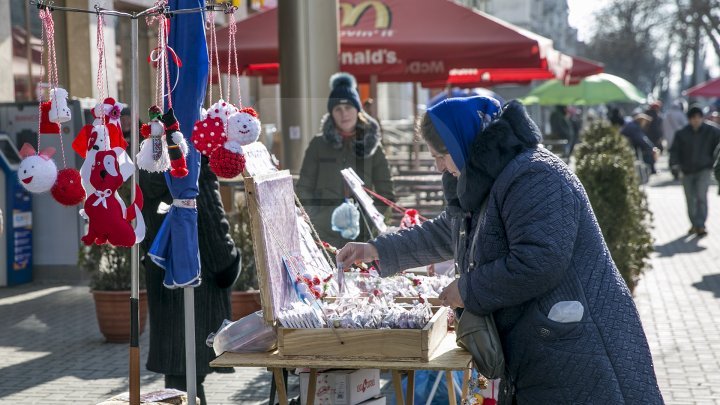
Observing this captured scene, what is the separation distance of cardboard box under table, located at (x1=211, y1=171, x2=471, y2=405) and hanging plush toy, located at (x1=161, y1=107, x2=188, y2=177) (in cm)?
30

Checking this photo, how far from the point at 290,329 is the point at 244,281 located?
178 inches

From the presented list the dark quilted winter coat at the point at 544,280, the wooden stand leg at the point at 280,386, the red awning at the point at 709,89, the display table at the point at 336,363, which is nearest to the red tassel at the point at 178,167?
the display table at the point at 336,363

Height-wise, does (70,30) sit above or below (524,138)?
above

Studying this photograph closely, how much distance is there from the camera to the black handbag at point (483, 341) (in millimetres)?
3617

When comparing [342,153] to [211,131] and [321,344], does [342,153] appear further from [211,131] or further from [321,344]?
[321,344]

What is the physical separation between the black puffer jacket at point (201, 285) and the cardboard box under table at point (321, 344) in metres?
1.44

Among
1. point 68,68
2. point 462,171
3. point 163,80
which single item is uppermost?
point 68,68

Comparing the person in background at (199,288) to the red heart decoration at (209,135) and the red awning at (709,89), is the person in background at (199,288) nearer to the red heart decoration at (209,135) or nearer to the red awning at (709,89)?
the red heart decoration at (209,135)

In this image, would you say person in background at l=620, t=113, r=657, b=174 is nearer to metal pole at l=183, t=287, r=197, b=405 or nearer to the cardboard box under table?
metal pole at l=183, t=287, r=197, b=405

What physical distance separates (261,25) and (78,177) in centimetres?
836

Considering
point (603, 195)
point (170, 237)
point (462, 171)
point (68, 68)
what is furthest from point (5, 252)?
point (462, 171)

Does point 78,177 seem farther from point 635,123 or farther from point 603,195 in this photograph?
point 635,123

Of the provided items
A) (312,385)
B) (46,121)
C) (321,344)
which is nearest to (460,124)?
(321,344)

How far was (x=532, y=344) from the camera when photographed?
3602 millimetres
